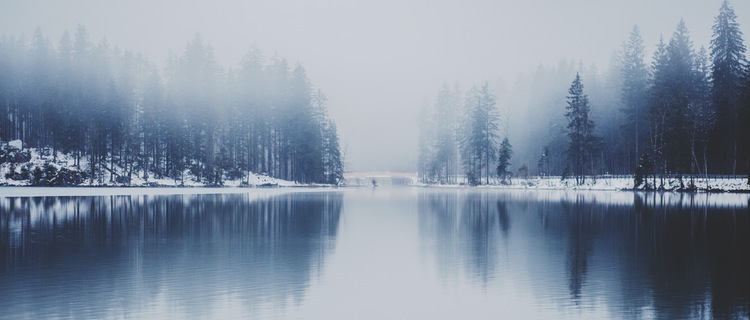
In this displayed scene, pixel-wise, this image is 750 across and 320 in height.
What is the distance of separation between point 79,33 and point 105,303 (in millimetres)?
94436

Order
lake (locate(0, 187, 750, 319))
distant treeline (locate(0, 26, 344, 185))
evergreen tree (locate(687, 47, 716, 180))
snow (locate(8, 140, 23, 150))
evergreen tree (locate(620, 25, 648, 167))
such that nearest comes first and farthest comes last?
lake (locate(0, 187, 750, 319)), evergreen tree (locate(687, 47, 716, 180)), snow (locate(8, 140, 23, 150)), distant treeline (locate(0, 26, 344, 185)), evergreen tree (locate(620, 25, 648, 167))

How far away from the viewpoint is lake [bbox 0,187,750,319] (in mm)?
12383

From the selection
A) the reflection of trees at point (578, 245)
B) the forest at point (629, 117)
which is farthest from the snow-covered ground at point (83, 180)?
the reflection of trees at point (578, 245)

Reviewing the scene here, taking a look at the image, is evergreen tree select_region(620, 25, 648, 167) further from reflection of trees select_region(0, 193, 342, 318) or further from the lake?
reflection of trees select_region(0, 193, 342, 318)

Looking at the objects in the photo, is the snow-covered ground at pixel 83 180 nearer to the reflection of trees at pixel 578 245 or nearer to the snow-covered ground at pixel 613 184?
the snow-covered ground at pixel 613 184

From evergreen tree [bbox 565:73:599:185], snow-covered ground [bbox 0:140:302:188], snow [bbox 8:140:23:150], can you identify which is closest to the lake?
snow-covered ground [bbox 0:140:302:188]

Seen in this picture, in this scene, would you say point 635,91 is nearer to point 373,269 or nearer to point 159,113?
point 159,113

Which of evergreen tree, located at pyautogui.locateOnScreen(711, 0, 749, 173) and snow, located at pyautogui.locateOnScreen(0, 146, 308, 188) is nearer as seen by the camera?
evergreen tree, located at pyautogui.locateOnScreen(711, 0, 749, 173)

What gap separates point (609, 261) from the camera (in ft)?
60.8

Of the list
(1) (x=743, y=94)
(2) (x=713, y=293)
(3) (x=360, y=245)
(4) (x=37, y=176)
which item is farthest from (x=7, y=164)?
(1) (x=743, y=94)

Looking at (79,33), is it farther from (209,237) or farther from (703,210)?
(703,210)

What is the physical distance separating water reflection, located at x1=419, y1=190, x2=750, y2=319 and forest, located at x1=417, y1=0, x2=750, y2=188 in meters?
40.6

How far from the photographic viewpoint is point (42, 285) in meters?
14.2

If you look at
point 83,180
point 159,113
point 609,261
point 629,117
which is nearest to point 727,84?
point 629,117
